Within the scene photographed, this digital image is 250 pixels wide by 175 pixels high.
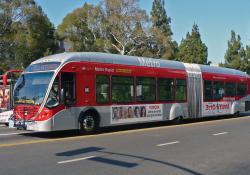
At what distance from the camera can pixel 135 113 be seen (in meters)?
18.7

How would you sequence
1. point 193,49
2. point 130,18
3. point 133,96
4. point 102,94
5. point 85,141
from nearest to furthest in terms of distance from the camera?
point 85,141, point 102,94, point 133,96, point 130,18, point 193,49

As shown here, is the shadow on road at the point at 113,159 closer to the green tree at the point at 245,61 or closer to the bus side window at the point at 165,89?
the bus side window at the point at 165,89

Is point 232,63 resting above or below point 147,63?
above

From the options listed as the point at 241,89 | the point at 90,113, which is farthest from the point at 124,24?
the point at 90,113

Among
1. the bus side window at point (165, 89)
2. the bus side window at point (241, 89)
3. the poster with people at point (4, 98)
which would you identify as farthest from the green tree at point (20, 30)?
the bus side window at point (165, 89)

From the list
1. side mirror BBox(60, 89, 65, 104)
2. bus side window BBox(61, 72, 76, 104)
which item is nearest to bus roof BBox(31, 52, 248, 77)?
bus side window BBox(61, 72, 76, 104)

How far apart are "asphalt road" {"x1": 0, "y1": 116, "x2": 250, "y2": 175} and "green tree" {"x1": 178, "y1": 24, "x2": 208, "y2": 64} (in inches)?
2030

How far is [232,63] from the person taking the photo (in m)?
69.6

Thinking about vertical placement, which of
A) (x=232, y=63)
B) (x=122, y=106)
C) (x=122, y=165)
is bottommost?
(x=122, y=165)

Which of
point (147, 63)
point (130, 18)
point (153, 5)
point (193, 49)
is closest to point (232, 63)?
point (193, 49)

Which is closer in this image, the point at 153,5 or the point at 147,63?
the point at 147,63

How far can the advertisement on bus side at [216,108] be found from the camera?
79.1ft

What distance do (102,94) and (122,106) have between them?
1.29 m

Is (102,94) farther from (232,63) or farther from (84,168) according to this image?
(232,63)
